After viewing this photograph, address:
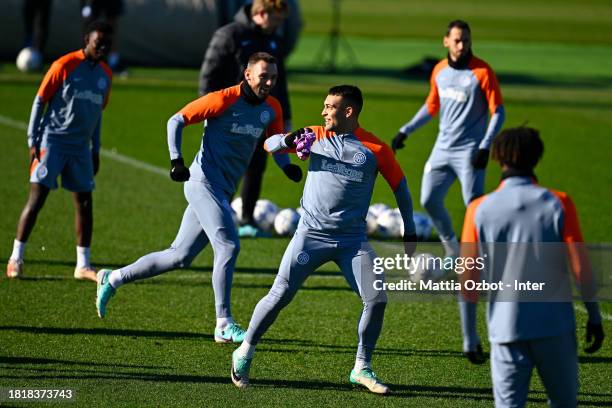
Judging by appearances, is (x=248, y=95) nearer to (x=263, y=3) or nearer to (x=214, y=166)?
(x=214, y=166)

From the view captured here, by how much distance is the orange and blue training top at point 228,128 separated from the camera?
9094 millimetres

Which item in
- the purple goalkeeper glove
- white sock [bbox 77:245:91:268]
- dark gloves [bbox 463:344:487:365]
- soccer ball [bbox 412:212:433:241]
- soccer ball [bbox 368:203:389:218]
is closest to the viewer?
dark gloves [bbox 463:344:487:365]

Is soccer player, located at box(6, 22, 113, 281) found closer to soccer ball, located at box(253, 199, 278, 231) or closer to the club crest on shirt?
soccer ball, located at box(253, 199, 278, 231)

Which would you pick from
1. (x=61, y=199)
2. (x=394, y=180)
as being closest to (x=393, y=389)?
(x=394, y=180)

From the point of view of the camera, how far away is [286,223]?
43.9 feet

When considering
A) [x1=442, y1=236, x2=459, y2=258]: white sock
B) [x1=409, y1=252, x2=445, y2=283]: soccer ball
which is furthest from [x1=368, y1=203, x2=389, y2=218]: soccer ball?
[x1=409, y1=252, x2=445, y2=283]: soccer ball

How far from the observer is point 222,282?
916cm

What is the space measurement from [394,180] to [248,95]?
5.29 ft

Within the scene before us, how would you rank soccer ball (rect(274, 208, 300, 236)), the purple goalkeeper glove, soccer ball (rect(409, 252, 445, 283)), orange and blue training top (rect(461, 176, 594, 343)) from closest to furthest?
orange and blue training top (rect(461, 176, 594, 343)) → the purple goalkeeper glove → soccer ball (rect(409, 252, 445, 283)) → soccer ball (rect(274, 208, 300, 236))

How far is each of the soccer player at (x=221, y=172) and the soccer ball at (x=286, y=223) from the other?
3910mm

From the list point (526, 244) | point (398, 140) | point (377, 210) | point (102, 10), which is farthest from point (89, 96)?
point (102, 10)

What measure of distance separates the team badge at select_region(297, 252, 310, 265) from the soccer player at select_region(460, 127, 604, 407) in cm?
193

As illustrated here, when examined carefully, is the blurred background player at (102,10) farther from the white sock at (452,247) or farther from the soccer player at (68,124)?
the white sock at (452,247)

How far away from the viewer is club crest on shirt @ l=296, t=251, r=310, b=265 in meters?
8.05
